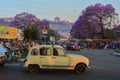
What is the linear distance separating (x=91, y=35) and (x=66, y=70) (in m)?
64.2

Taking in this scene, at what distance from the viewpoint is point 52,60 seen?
54.7ft

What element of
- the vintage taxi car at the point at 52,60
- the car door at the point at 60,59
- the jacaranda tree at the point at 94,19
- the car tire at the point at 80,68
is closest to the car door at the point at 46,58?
the vintage taxi car at the point at 52,60

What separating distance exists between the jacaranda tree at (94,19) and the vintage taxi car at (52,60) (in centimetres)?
5922

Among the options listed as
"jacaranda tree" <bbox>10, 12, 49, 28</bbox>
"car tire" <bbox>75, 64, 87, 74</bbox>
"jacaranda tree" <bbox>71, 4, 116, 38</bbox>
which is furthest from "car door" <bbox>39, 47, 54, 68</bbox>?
"jacaranda tree" <bbox>10, 12, 49, 28</bbox>

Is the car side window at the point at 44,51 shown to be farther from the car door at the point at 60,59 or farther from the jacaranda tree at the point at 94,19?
the jacaranda tree at the point at 94,19

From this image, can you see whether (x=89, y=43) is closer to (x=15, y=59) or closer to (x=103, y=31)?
(x=103, y=31)

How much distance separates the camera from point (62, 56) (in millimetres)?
16734

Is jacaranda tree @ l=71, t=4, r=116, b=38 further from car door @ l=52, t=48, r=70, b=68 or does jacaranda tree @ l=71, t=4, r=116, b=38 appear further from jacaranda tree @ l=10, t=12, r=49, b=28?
car door @ l=52, t=48, r=70, b=68

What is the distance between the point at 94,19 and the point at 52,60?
61.0 m

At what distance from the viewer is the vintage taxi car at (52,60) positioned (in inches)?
656

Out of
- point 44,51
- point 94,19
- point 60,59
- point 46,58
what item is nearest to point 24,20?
point 94,19

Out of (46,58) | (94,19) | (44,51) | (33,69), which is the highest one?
(94,19)

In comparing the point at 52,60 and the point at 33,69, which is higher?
the point at 52,60

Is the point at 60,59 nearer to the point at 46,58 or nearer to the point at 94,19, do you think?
the point at 46,58
